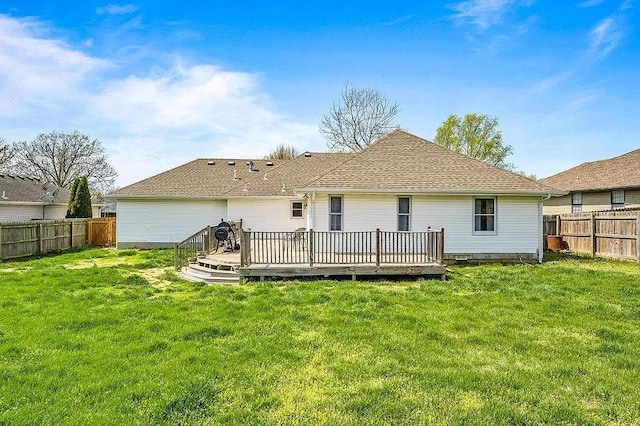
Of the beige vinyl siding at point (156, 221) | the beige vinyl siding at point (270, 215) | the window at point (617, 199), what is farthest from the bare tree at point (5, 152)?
the window at point (617, 199)

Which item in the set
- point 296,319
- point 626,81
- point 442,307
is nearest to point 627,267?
point 442,307

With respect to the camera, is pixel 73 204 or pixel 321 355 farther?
pixel 73 204

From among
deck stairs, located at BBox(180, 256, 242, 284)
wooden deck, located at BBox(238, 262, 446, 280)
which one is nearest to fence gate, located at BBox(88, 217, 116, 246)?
deck stairs, located at BBox(180, 256, 242, 284)

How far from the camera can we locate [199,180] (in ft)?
71.5

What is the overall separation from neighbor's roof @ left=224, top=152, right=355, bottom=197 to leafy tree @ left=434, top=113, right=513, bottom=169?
2176 cm

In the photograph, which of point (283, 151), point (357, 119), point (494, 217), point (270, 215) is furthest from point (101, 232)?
Answer: point (283, 151)

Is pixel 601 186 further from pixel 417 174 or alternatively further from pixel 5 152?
pixel 5 152

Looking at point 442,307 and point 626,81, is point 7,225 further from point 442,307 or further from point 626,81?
point 626,81

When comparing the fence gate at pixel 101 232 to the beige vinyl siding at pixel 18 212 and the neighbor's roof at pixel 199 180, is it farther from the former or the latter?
the beige vinyl siding at pixel 18 212

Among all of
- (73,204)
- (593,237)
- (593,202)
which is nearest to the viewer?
(593,237)

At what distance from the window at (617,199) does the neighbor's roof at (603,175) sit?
57 centimetres

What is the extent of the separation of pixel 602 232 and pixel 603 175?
8845 millimetres

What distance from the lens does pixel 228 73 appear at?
1628 centimetres

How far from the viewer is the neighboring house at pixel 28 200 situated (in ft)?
79.5
